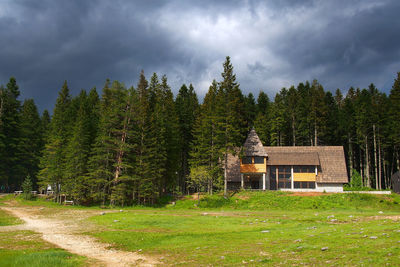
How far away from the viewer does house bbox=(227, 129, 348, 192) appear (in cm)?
5250

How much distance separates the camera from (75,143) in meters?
46.1

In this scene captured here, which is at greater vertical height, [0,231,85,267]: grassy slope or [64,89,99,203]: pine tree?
[64,89,99,203]: pine tree

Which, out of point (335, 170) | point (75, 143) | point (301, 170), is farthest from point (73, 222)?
point (335, 170)

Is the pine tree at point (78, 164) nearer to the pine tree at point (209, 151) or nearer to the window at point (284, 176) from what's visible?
the pine tree at point (209, 151)

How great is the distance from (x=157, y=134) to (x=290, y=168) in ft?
80.2

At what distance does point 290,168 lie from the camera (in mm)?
54000

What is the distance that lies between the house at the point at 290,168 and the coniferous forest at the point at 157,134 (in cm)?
376

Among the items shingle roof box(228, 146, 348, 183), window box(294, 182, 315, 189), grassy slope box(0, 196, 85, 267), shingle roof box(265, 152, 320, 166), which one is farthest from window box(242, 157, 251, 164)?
grassy slope box(0, 196, 85, 267)

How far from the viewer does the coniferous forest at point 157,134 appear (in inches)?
1784

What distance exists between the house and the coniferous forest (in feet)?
12.3

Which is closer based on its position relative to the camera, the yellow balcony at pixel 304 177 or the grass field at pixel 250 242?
the grass field at pixel 250 242

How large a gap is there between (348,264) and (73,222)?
2283cm

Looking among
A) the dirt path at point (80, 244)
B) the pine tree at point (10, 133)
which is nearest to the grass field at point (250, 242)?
the dirt path at point (80, 244)

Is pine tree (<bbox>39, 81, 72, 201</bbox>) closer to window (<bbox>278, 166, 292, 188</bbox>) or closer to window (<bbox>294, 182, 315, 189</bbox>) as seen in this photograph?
window (<bbox>278, 166, 292, 188</bbox>)
